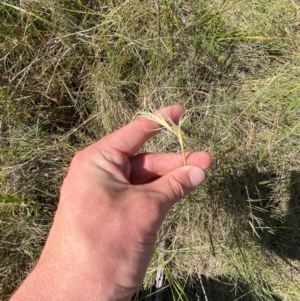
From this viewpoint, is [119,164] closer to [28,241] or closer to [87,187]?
[87,187]

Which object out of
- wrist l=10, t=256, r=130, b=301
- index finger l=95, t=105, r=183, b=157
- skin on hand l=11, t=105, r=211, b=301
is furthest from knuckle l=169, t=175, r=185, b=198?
wrist l=10, t=256, r=130, b=301

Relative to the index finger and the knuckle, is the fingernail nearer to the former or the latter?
the knuckle

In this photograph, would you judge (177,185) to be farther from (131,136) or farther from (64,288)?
(64,288)

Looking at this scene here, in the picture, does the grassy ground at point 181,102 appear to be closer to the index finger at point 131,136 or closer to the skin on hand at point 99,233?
the index finger at point 131,136

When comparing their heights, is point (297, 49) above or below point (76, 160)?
below

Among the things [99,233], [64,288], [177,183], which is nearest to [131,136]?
[177,183]

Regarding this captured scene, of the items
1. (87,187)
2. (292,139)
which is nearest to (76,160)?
(87,187)

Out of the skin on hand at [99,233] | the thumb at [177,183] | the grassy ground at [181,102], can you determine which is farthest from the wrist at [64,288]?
the grassy ground at [181,102]
